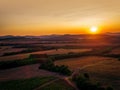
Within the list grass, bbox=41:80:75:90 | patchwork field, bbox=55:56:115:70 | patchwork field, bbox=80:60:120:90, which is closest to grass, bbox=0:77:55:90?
grass, bbox=41:80:75:90

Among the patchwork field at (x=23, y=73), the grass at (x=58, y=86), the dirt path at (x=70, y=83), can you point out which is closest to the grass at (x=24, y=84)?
the grass at (x=58, y=86)

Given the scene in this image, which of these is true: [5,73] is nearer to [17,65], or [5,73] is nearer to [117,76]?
[17,65]

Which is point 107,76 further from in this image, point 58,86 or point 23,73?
point 23,73

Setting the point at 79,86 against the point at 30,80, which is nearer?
the point at 79,86

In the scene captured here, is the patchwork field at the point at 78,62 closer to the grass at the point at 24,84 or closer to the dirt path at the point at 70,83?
the dirt path at the point at 70,83

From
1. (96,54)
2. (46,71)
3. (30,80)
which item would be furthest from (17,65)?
(96,54)

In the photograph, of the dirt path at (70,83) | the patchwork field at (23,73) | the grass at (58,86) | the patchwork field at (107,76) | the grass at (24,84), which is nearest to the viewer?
the grass at (58,86)

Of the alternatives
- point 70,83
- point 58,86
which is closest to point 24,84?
point 58,86

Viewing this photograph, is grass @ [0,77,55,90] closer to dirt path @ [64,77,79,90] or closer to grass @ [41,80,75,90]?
grass @ [41,80,75,90]
